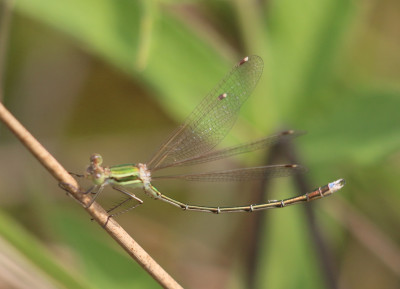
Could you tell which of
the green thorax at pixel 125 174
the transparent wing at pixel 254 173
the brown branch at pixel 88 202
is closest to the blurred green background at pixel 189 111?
A: the transparent wing at pixel 254 173

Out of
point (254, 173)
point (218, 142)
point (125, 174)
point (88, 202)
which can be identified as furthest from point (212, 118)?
point (88, 202)

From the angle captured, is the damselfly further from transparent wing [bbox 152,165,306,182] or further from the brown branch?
the brown branch

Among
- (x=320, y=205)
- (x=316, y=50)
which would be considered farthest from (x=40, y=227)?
(x=316, y=50)

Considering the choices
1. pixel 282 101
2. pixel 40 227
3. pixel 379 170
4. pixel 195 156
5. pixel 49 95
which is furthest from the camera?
pixel 49 95

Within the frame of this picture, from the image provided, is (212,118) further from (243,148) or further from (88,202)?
(88,202)

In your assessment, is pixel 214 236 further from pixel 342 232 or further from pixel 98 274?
pixel 98 274

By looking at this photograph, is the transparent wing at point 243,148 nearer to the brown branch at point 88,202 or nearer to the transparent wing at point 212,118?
the transparent wing at point 212,118

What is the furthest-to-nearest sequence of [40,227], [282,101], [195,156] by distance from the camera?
[40,227]
[282,101]
[195,156]
